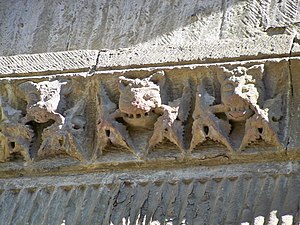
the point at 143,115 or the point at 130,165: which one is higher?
the point at 143,115

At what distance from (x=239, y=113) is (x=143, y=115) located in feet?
1.31

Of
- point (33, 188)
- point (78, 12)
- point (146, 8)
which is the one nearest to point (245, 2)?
point (146, 8)

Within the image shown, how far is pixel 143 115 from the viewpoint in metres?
4.27

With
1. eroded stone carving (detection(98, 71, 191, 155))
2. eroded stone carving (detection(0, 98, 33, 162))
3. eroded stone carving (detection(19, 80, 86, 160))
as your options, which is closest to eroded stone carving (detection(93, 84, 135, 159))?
eroded stone carving (detection(98, 71, 191, 155))

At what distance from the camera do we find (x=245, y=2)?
458 cm

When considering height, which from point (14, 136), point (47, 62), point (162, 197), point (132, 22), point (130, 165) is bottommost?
point (162, 197)

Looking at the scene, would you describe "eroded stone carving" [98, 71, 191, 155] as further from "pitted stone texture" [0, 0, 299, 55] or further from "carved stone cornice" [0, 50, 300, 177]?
"pitted stone texture" [0, 0, 299, 55]

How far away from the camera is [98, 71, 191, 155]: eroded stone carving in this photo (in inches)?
167

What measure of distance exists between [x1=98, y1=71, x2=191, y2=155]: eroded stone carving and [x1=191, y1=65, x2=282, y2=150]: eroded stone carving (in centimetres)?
8

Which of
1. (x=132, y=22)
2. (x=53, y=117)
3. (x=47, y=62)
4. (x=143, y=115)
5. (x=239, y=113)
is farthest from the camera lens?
(x=132, y=22)

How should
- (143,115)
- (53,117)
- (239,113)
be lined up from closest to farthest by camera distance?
1. (239,113)
2. (143,115)
3. (53,117)

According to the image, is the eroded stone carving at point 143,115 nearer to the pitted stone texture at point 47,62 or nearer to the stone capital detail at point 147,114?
the stone capital detail at point 147,114

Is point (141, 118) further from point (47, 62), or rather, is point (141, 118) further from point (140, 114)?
point (47, 62)

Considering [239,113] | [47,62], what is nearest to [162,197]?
[239,113]
